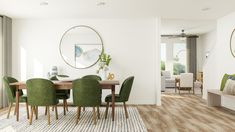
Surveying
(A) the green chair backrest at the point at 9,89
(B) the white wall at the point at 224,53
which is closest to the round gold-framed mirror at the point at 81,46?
(A) the green chair backrest at the point at 9,89

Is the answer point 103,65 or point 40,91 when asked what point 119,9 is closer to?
point 103,65

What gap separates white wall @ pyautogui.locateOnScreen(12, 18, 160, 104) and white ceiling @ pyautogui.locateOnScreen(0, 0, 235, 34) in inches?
13.3

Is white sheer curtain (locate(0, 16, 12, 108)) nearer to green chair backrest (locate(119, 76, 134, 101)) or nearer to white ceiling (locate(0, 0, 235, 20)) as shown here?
white ceiling (locate(0, 0, 235, 20))

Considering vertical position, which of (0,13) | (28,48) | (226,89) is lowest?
(226,89)

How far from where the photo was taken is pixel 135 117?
15.8ft

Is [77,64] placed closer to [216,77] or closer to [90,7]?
[90,7]

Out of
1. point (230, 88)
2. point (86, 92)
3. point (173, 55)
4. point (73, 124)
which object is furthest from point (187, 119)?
point (173, 55)

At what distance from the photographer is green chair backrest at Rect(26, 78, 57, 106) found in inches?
163

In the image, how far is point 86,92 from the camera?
4.14 m

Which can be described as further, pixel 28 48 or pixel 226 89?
pixel 28 48

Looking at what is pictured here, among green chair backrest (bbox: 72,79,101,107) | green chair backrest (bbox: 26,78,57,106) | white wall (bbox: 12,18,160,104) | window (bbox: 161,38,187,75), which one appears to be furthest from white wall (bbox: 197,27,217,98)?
green chair backrest (bbox: 26,78,57,106)

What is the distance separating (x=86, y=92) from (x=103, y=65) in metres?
2.09

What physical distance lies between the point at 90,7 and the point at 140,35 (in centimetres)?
173

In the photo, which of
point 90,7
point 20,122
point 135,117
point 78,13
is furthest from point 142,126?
point 78,13
